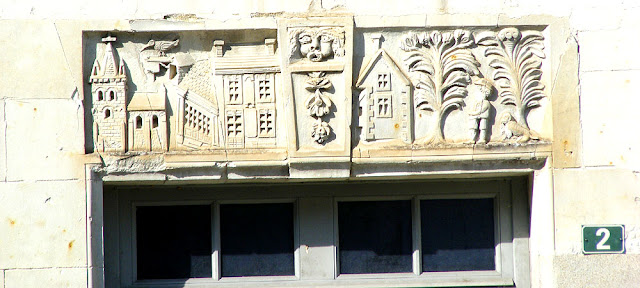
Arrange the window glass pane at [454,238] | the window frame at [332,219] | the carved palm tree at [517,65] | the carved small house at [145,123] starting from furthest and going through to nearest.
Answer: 1. the window glass pane at [454,238]
2. the window frame at [332,219]
3. the carved palm tree at [517,65]
4. the carved small house at [145,123]

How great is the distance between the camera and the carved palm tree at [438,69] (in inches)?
176

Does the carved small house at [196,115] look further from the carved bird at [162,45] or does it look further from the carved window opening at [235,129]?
the carved bird at [162,45]

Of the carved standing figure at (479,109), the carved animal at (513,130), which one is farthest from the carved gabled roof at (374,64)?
the carved animal at (513,130)

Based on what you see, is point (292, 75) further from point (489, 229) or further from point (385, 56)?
point (489, 229)

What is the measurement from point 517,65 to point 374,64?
32.1 inches

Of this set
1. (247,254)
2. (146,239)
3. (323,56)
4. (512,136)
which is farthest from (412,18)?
(146,239)

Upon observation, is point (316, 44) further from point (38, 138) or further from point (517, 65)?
point (38, 138)

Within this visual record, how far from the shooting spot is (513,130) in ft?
14.7

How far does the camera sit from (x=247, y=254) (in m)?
4.79

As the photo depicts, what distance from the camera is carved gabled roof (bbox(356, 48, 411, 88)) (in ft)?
14.5

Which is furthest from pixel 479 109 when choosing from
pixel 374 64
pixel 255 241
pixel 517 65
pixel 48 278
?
pixel 48 278

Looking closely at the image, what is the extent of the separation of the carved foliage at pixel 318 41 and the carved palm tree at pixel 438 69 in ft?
1.22

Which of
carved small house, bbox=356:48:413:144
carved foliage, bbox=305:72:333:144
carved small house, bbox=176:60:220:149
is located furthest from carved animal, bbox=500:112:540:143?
carved small house, bbox=176:60:220:149

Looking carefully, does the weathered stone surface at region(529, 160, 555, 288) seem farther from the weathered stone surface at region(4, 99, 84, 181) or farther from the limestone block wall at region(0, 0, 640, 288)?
the weathered stone surface at region(4, 99, 84, 181)
